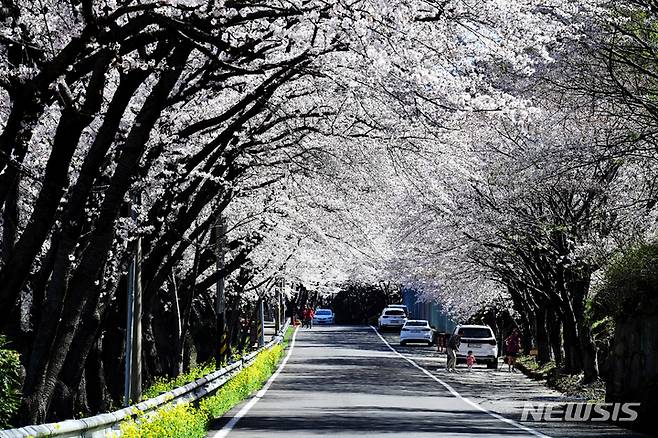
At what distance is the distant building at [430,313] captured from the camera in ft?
283

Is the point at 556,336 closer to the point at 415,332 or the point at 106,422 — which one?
the point at 106,422

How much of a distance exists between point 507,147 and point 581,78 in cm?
913

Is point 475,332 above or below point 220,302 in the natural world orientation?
below

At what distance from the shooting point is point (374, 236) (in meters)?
38.6

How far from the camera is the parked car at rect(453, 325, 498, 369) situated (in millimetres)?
45156

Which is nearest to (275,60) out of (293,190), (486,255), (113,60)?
(113,60)

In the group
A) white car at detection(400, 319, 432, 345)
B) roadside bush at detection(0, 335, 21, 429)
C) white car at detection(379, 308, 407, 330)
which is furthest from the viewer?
white car at detection(379, 308, 407, 330)

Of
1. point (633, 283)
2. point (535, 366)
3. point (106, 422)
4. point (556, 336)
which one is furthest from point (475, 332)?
point (106, 422)

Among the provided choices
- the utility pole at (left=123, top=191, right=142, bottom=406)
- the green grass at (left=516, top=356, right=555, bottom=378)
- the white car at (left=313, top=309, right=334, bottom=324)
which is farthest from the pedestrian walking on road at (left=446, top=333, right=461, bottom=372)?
the white car at (left=313, top=309, right=334, bottom=324)

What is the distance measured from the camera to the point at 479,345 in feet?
149

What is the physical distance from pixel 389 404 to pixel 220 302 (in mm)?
9260

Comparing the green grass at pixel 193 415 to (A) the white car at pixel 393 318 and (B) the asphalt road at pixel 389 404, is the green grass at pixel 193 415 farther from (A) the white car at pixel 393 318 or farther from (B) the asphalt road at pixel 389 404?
(A) the white car at pixel 393 318

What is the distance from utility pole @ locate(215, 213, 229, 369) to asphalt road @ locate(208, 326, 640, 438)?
5.19 ft

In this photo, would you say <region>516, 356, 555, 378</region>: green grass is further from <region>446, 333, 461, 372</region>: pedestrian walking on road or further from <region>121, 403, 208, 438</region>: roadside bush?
<region>121, 403, 208, 438</region>: roadside bush
